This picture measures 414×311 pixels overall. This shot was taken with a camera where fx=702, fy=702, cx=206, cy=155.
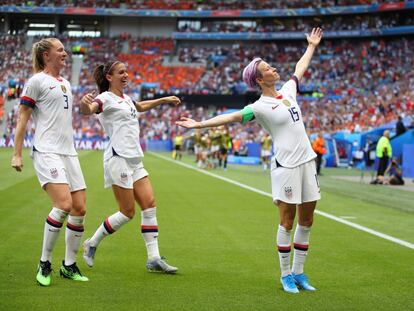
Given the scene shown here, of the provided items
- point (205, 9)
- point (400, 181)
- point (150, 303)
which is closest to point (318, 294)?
point (150, 303)

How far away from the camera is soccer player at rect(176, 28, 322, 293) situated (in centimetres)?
684

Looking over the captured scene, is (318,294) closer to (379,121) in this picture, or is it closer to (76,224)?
(76,224)

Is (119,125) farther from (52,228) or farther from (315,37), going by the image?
(315,37)

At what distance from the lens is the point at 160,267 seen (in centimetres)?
772

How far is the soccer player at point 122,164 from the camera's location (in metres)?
A: 7.79

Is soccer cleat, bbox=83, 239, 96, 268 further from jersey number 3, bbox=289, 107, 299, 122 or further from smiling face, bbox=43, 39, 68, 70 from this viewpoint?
jersey number 3, bbox=289, 107, 299, 122

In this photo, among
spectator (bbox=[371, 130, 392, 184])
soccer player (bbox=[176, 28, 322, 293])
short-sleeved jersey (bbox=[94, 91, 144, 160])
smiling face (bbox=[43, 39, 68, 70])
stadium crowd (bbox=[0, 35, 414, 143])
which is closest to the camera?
soccer player (bbox=[176, 28, 322, 293])

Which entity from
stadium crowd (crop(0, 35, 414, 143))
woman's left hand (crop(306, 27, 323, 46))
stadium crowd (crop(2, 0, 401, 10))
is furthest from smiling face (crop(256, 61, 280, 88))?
stadium crowd (crop(2, 0, 401, 10))

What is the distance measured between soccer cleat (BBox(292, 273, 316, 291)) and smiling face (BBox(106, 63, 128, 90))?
2.87 meters

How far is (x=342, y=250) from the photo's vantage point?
9.57m

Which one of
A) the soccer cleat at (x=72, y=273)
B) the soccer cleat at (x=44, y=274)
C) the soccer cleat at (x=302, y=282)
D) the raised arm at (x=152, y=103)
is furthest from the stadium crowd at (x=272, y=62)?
the soccer cleat at (x=44, y=274)

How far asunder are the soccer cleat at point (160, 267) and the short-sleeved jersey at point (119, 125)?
1.20 m

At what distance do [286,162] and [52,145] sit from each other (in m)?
2.35

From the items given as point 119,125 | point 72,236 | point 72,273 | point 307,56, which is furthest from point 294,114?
point 72,273
